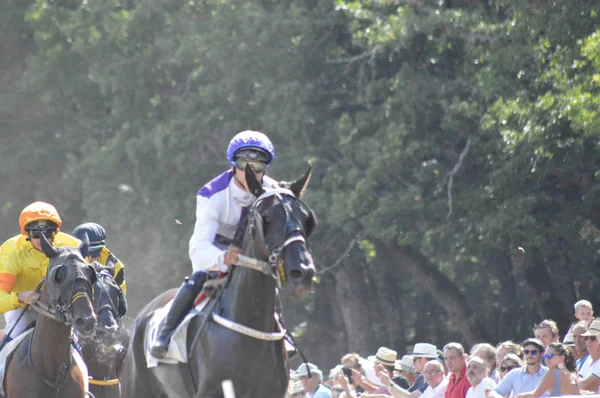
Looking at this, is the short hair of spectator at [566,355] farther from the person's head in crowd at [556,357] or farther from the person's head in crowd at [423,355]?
the person's head in crowd at [423,355]

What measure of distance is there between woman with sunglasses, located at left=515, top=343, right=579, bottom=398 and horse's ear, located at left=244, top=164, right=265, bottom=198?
13.3 feet

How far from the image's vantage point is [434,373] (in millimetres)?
12484

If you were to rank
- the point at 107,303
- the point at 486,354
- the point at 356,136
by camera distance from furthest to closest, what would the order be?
the point at 356,136 → the point at 486,354 → the point at 107,303

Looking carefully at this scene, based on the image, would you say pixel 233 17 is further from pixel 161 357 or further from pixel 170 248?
pixel 161 357

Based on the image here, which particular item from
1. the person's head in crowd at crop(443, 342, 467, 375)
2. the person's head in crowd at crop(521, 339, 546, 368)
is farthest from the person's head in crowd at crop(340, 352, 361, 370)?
the person's head in crowd at crop(521, 339, 546, 368)

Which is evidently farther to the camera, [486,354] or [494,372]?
[494,372]

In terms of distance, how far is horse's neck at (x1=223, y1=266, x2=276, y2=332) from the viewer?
8.40 metres

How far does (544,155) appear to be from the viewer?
715 inches

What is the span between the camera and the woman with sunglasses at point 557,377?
36.2ft

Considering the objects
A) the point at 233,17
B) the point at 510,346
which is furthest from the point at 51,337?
the point at 233,17

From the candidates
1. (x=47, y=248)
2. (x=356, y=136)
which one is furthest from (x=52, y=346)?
(x=356, y=136)

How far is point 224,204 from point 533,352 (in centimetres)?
403

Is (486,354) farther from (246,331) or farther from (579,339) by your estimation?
(246,331)

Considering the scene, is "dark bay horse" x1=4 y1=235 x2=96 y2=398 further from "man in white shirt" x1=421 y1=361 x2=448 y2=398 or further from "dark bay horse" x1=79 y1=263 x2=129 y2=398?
"man in white shirt" x1=421 y1=361 x2=448 y2=398
